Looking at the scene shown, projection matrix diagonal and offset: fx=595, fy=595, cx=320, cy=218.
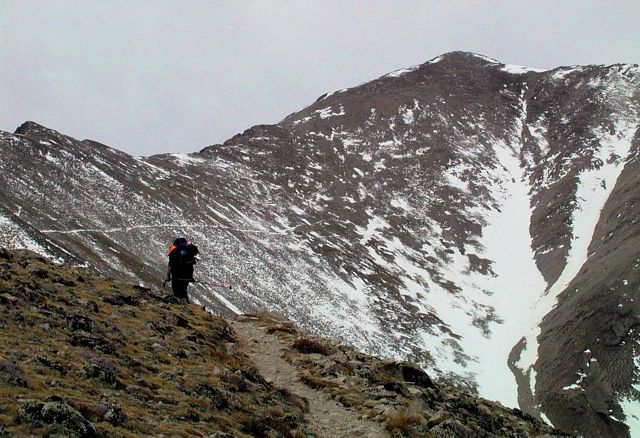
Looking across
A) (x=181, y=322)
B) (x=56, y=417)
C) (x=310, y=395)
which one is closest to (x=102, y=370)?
(x=56, y=417)

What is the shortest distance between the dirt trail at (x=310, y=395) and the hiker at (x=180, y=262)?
341 centimetres

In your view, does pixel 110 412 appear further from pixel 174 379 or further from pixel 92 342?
pixel 92 342

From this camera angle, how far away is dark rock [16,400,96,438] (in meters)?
8.58

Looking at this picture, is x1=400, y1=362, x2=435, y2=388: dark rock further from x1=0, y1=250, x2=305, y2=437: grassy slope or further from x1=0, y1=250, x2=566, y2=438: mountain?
x1=0, y1=250, x2=305, y2=437: grassy slope

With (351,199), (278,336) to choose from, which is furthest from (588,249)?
(278,336)

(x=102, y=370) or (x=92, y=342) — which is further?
(x=92, y=342)

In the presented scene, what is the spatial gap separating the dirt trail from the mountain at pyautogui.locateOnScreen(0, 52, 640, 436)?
36.3 metres

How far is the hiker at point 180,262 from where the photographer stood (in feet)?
85.0

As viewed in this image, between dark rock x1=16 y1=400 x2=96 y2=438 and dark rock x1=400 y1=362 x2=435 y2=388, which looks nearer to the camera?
dark rock x1=16 y1=400 x2=96 y2=438

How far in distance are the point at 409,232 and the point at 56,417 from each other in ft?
431

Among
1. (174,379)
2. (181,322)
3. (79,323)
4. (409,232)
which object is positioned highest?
(409,232)

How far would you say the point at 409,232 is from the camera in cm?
13788

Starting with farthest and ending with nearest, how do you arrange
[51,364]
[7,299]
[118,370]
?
[7,299], [118,370], [51,364]

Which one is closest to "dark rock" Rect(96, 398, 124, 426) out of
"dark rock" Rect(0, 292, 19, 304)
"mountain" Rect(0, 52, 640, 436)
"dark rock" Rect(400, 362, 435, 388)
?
"dark rock" Rect(0, 292, 19, 304)
